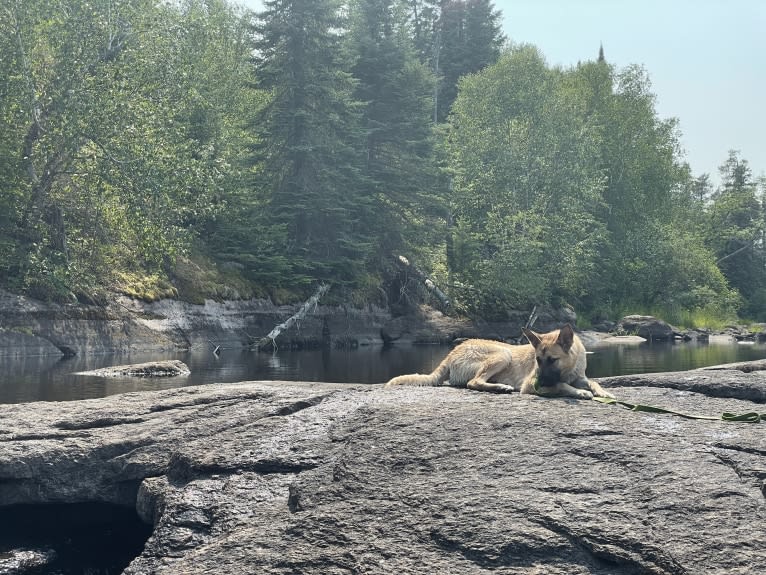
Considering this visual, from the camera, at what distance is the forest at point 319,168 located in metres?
30.0

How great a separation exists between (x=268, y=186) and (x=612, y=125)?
34.5 m

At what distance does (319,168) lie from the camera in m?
39.8

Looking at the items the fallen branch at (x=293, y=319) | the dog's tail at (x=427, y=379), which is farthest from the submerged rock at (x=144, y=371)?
the dog's tail at (x=427, y=379)

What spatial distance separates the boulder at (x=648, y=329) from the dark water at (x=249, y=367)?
52.0 ft

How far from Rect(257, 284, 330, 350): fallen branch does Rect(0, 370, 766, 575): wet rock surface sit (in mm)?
24376

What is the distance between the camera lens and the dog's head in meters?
8.69

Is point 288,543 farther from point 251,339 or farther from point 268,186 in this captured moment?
point 268,186

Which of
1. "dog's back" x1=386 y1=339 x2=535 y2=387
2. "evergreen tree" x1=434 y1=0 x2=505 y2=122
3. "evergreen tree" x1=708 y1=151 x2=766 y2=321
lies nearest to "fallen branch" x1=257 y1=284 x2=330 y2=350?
"dog's back" x1=386 y1=339 x2=535 y2=387

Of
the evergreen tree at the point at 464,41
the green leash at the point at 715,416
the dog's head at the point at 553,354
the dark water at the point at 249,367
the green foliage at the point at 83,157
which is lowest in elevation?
the dark water at the point at 249,367

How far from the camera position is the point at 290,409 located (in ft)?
25.7

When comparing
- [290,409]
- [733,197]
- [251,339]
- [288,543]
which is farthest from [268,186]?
[733,197]

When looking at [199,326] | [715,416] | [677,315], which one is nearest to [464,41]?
[677,315]

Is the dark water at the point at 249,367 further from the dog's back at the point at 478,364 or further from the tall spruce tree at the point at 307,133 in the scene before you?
the dog's back at the point at 478,364

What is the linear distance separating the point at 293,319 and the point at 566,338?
27812 mm
